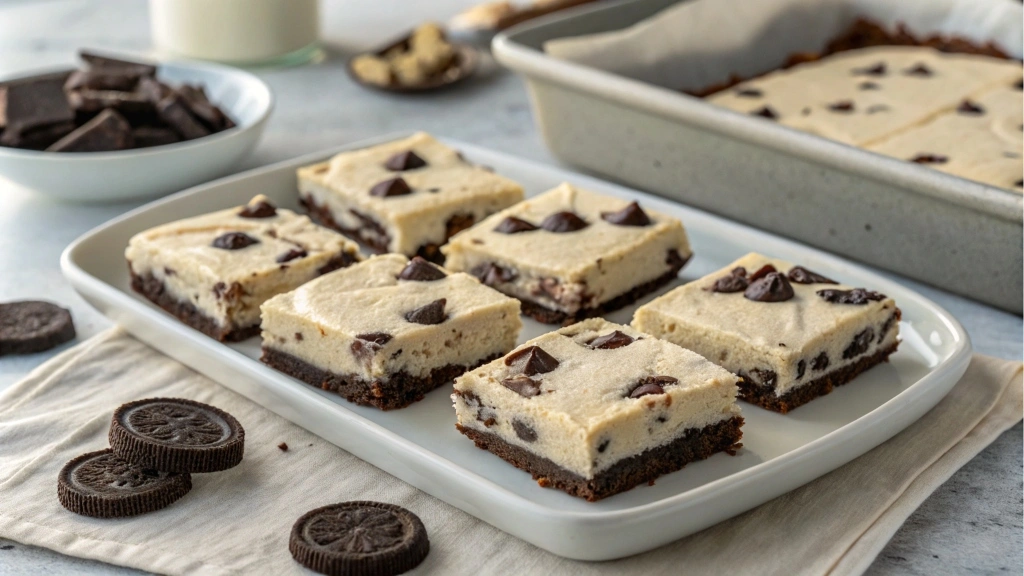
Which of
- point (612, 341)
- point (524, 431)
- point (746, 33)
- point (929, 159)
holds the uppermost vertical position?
point (746, 33)

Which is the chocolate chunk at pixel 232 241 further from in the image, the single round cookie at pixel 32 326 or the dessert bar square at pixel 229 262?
the single round cookie at pixel 32 326

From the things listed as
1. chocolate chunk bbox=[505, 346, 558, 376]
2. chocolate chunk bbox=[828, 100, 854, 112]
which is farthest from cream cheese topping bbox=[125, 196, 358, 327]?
chocolate chunk bbox=[828, 100, 854, 112]

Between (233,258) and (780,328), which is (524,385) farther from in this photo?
(233,258)

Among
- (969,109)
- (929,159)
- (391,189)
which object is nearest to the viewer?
(391,189)

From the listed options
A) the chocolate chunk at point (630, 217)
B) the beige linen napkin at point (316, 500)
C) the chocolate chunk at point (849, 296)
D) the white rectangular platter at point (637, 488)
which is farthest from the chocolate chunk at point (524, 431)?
the chocolate chunk at point (630, 217)

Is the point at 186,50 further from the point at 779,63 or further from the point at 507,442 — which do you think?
the point at 507,442

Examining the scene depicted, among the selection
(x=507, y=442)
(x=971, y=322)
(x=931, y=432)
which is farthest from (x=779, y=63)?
(x=507, y=442)

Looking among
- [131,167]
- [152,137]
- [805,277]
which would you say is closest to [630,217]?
[805,277]

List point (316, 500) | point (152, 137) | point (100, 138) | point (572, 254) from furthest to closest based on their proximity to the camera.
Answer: point (152, 137)
point (100, 138)
point (572, 254)
point (316, 500)
